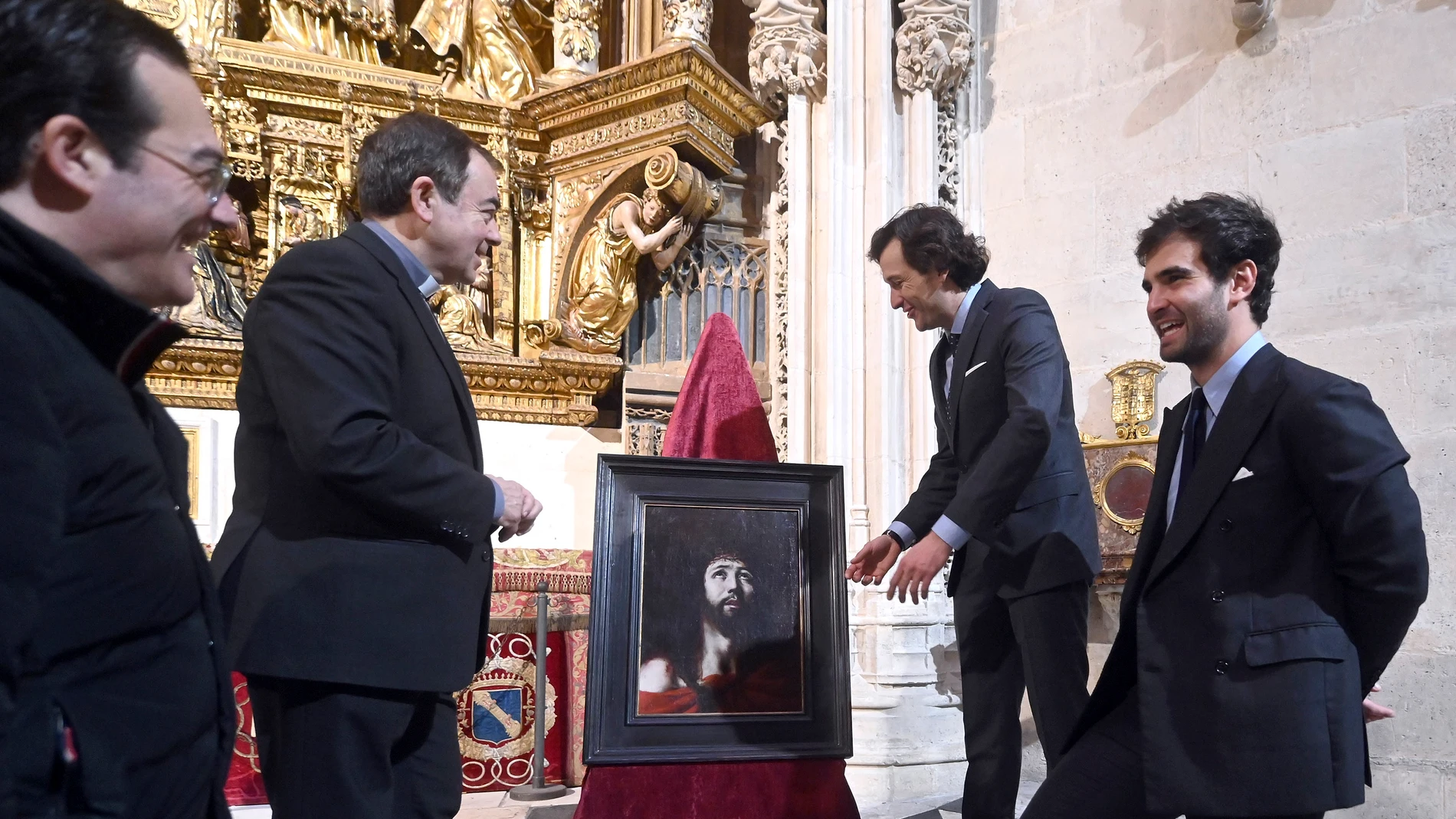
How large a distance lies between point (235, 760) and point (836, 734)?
2.15 metres

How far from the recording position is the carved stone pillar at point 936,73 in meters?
4.88

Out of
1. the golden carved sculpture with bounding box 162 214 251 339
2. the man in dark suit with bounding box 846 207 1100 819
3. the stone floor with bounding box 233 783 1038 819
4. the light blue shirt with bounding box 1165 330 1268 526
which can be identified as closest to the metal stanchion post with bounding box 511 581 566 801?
the stone floor with bounding box 233 783 1038 819

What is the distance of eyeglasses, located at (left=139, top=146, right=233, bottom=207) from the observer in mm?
1161

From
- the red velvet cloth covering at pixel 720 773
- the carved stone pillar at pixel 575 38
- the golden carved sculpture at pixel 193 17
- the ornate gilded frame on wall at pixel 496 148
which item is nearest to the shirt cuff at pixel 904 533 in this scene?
the red velvet cloth covering at pixel 720 773

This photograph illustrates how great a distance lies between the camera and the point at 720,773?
3068 millimetres

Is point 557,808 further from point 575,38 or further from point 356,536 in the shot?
point 575,38

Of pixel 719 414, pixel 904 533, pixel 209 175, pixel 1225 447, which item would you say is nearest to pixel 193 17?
pixel 719 414

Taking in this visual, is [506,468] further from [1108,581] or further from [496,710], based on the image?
[1108,581]

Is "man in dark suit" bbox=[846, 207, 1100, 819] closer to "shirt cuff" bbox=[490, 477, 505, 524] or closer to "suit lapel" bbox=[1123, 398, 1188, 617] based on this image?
"suit lapel" bbox=[1123, 398, 1188, 617]

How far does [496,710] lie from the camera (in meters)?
4.24

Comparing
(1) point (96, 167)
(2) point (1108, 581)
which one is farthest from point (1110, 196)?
(1) point (96, 167)

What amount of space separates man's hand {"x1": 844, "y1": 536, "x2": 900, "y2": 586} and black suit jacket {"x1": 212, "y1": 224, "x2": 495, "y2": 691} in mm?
1178

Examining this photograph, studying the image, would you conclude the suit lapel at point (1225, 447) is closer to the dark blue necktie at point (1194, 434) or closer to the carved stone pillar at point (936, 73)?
the dark blue necktie at point (1194, 434)

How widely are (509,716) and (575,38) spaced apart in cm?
305
